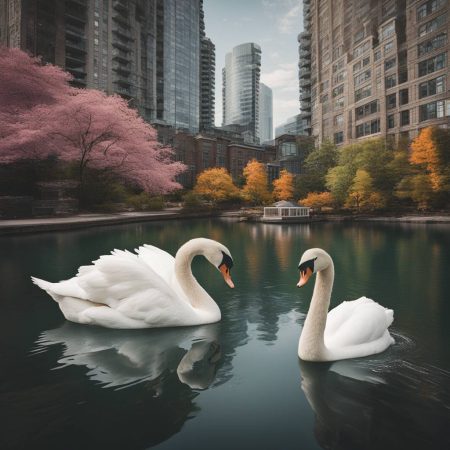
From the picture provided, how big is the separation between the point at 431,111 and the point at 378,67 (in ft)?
37.2

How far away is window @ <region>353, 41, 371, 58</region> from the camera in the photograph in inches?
1917

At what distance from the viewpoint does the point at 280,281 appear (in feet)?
26.8

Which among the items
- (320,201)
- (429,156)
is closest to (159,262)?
(429,156)

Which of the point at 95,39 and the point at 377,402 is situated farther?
the point at 95,39

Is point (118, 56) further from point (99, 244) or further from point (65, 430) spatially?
point (65, 430)

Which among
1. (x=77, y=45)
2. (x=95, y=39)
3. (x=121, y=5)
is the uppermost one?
(x=121, y=5)

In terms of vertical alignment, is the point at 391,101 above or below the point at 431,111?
above

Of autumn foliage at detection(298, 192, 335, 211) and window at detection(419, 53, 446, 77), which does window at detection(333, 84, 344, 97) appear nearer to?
window at detection(419, 53, 446, 77)

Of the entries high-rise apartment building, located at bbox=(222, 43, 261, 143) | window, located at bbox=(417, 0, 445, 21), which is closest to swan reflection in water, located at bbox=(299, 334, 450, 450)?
window, located at bbox=(417, 0, 445, 21)

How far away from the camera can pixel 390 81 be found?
4528cm

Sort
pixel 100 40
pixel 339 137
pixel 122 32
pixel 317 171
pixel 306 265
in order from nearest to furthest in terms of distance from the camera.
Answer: pixel 306 265, pixel 317 171, pixel 100 40, pixel 339 137, pixel 122 32

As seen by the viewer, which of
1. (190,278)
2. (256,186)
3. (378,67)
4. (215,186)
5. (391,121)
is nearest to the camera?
(190,278)

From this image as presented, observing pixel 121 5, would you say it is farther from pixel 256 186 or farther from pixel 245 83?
pixel 245 83

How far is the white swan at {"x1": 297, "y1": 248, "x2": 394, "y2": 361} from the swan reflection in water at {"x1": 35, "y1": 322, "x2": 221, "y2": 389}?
114cm
